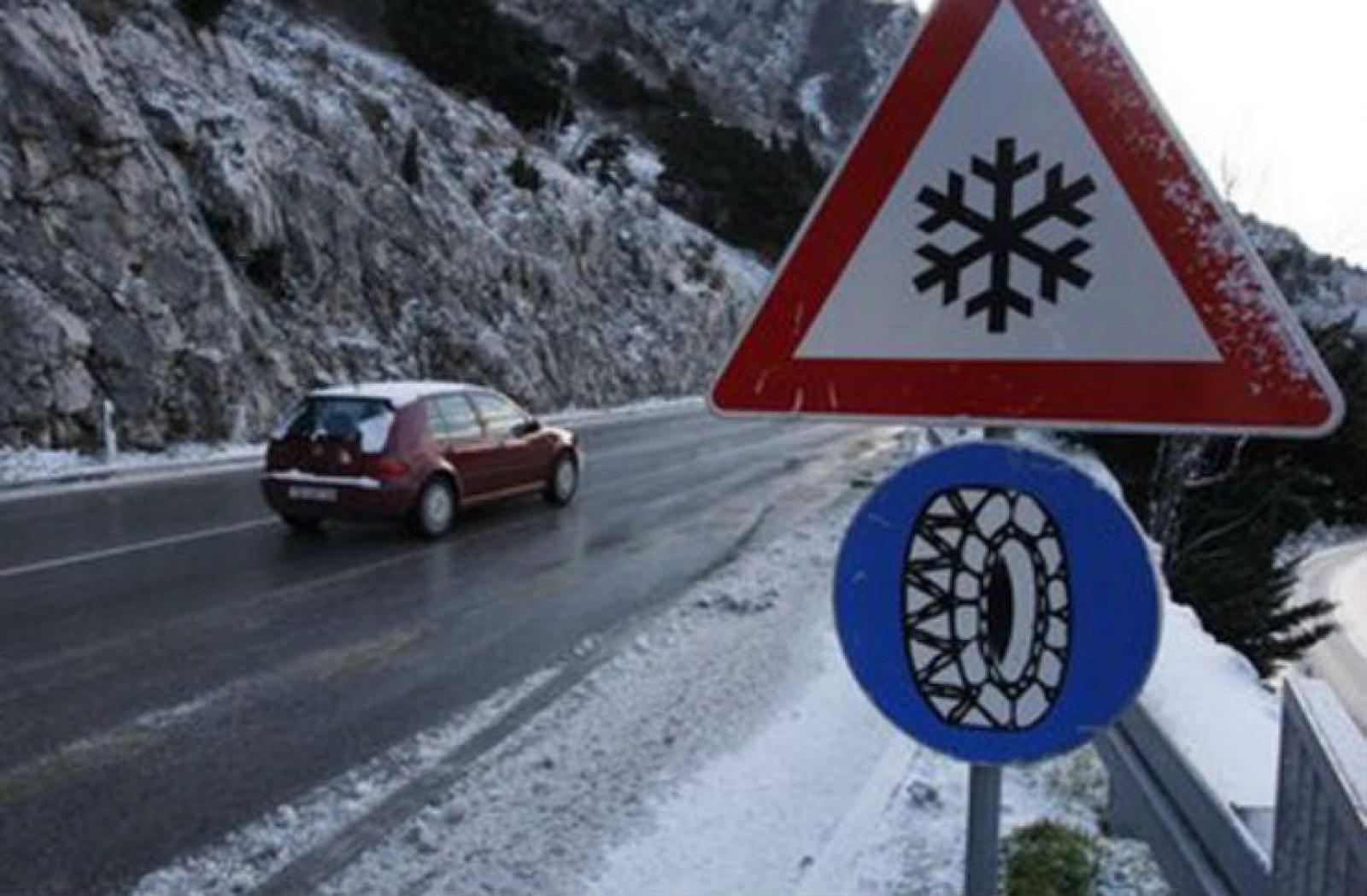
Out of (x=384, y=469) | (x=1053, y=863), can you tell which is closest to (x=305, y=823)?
(x=1053, y=863)

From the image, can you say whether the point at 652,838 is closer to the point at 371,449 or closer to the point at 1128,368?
the point at 1128,368

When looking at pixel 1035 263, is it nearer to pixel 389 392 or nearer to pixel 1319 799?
pixel 1319 799

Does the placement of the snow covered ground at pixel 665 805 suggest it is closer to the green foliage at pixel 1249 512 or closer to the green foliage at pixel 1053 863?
the green foliage at pixel 1053 863

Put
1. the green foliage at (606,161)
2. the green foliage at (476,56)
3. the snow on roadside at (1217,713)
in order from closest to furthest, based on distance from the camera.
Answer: the snow on roadside at (1217,713), the green foliage at (476,56), the green foliage at (606,161)

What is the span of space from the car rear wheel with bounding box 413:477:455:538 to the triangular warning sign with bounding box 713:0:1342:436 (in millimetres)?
10512

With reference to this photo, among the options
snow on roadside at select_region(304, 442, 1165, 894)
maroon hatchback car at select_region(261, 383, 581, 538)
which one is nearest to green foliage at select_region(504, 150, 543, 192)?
maroon hatchback car at select_region(261, 383, 581, 538)

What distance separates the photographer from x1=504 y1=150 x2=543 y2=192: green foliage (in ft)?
129

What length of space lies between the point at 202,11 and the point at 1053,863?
28953 mm

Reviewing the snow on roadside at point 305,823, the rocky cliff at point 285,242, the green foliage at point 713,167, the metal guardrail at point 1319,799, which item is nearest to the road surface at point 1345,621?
the rocky cliff at point 285,242

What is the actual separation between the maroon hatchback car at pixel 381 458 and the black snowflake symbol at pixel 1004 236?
10.5 meters

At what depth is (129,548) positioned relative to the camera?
454 inches

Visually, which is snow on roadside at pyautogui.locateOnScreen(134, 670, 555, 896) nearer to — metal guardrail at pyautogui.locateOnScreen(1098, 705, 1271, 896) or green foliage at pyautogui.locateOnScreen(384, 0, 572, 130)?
metal guardrail at pyautogui.locateOnScreen(1098, 705, 1271, 896)

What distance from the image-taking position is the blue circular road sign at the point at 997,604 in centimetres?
227

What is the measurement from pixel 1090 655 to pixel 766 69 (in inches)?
5395
